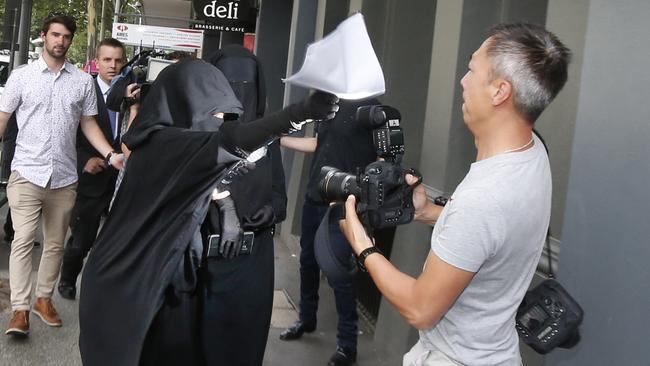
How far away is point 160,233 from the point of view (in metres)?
2.83

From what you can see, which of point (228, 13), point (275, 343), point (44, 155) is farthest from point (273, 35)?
point (275, 343)

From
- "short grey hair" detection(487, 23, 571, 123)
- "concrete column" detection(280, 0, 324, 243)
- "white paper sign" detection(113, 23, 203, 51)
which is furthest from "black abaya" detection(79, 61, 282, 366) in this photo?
"white paper sign" detection(113, 23, 203, 51)

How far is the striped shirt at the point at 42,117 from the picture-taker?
466 cm

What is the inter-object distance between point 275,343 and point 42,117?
224 centimetres

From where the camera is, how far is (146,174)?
9.36ft

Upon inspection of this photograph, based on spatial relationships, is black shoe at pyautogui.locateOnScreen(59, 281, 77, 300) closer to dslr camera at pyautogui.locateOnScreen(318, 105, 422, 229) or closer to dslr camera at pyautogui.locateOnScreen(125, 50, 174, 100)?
dslr camera at pyautogui.locateOnScreen(125, 50, 174, 100)

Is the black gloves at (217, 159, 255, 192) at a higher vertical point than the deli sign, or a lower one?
lower

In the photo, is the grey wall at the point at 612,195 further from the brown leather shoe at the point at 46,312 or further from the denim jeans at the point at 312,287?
the brown leather shoe at the point at 46,312

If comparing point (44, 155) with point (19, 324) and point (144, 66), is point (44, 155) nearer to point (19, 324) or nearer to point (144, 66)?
point (19, 324)

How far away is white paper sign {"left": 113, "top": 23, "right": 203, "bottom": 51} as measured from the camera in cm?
1847

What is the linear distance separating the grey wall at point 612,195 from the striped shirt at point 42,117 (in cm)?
337

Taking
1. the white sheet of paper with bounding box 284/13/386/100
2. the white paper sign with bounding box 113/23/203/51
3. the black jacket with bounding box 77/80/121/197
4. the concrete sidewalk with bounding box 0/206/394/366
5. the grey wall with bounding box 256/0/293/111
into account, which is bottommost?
the concrete sidewalk with bounding box 0/206/394/366

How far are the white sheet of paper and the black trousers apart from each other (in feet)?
14.0

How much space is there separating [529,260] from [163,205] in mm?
1493
